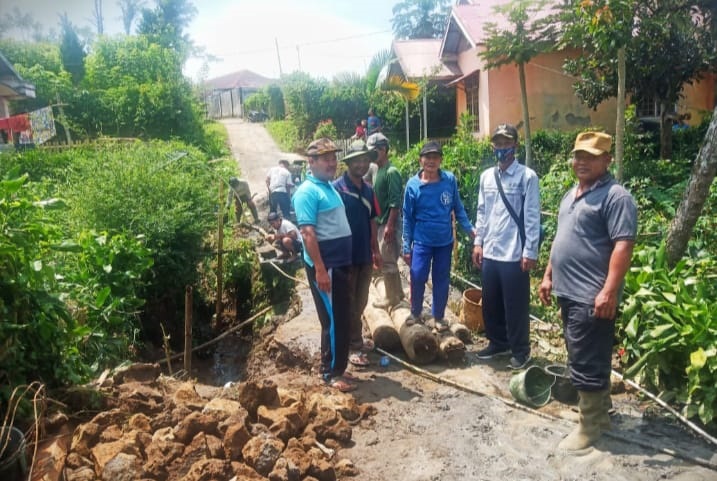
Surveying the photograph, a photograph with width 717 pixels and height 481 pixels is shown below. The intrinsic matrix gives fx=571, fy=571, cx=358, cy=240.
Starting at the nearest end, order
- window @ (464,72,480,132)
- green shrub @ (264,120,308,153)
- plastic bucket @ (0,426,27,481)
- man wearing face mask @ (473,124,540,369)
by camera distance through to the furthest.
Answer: plastic bucket @ (0,426,27,481) < man wearing face mask @ (473,124,540,369) < window @ (464,72,480,132) < green shrub @ (264,120,308,153)

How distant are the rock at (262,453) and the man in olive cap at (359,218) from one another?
160 centimetres

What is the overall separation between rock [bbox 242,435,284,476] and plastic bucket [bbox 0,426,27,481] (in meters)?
1.15

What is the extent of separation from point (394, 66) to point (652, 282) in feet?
69.7

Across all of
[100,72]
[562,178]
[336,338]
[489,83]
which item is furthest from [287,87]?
[336,338]

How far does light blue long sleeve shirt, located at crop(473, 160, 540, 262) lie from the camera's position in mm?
4664

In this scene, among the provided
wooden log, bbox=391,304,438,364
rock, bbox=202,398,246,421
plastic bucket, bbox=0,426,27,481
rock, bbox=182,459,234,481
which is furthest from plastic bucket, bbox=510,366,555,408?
plastic bucket, bbox=0,426,27,481

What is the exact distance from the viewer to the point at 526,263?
4637 mm

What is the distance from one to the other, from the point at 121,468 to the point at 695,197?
5.17m

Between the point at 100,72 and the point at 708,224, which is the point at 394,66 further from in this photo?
the point at 708,224

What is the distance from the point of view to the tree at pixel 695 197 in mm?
5152

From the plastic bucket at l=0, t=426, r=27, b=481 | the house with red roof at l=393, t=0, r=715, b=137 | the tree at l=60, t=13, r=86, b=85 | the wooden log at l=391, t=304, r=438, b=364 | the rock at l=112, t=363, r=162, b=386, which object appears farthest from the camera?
the tree at l=60, t=13, r=86, b=85

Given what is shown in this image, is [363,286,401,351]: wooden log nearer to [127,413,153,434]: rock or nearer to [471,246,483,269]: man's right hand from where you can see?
[471,246,483,269]: man's right hand

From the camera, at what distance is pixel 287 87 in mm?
27828

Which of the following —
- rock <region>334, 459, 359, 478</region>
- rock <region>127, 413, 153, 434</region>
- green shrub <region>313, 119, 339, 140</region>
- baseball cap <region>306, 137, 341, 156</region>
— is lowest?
rock <region>334, 459, 359, 478</region>
